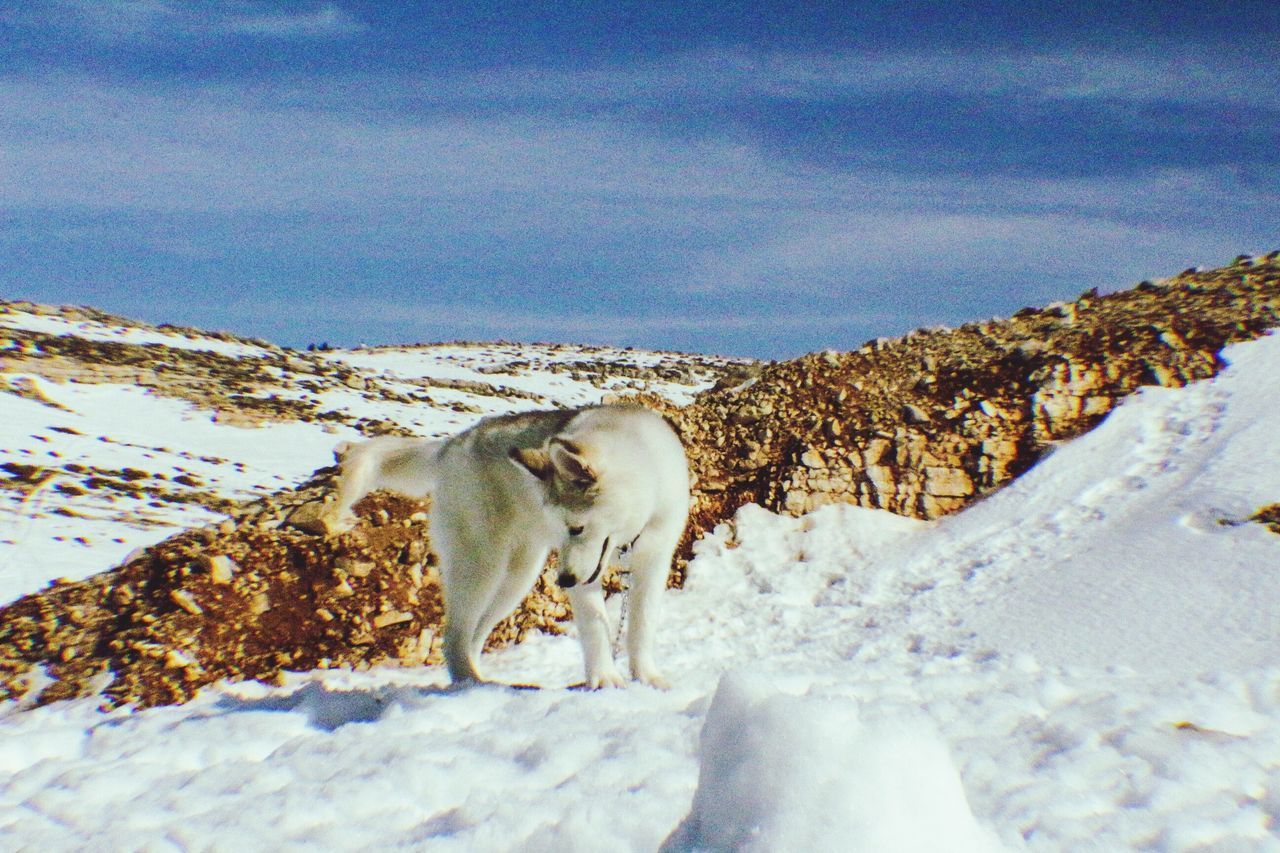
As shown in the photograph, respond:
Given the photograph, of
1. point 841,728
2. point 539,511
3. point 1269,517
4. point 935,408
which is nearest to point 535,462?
point 539,511

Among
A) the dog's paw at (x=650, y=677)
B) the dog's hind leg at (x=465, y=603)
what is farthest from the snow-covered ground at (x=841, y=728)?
the dog's paw at (x=650, y=677)

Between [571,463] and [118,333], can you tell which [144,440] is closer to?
[118,333]

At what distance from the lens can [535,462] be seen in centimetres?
517

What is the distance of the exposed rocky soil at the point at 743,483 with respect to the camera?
7117mm

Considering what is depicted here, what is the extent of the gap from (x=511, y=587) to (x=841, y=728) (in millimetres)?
3359

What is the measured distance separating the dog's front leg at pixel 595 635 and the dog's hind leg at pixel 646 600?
0.24 m

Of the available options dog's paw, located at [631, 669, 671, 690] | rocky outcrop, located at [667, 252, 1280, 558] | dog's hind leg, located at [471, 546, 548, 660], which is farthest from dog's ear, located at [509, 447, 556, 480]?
rocky outcrop, located at [667, 252, 1280, 558]

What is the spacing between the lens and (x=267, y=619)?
7.45 m

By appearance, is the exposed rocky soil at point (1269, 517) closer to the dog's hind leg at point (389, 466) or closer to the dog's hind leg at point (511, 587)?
the dog's hind leg at point (511, 587)

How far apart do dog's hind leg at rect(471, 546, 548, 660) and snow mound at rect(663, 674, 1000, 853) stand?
296cm

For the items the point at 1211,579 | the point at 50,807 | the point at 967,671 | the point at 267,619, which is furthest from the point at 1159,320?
the point at 50,807

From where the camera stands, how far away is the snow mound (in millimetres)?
2623

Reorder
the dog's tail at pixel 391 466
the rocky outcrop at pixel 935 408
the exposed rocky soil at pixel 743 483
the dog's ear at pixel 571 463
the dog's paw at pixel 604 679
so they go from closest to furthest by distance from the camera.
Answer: the dog's ear at pixel 571 463 < the dog's paw at pixel 604 679 < the dog's tail at pixel 391 466 < the exposed rocky soil at pixel 743 483 < the rocky outcrop at pixel 935 408

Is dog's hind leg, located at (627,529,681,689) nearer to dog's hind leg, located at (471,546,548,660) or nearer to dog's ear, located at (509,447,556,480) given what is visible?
dog's hind leg, located at (471,546,548,660)
